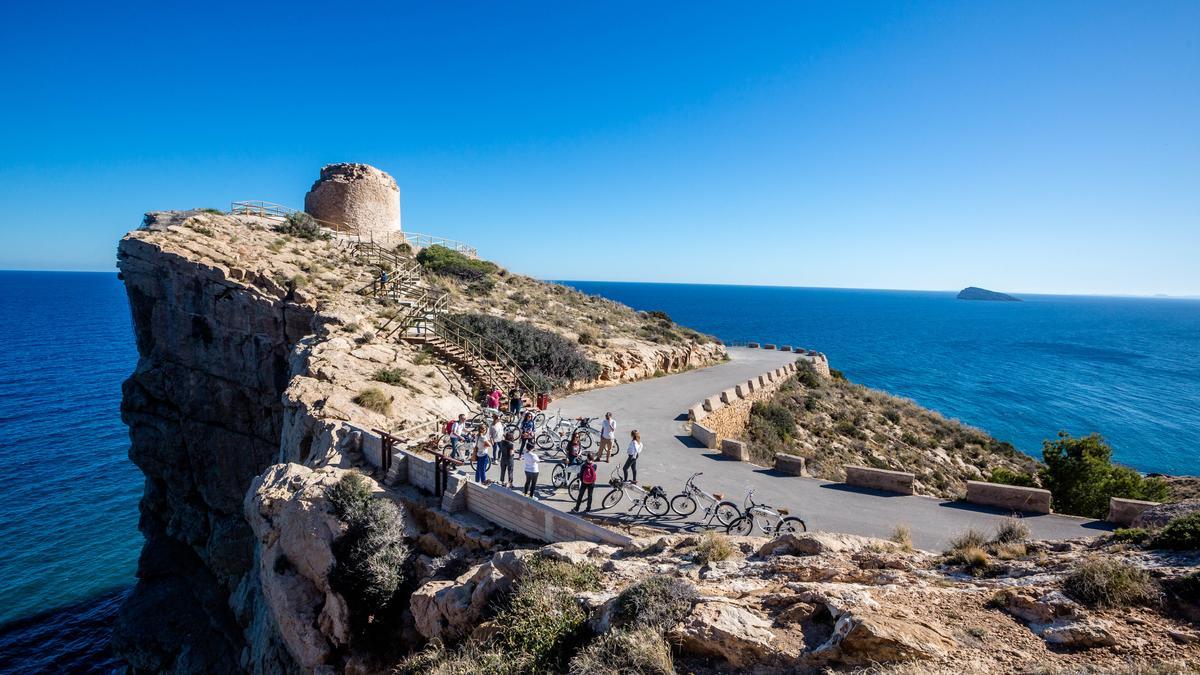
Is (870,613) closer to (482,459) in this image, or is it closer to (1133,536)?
(1133,536)

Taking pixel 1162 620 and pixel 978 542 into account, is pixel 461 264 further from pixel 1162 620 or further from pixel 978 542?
pixel 1162 620

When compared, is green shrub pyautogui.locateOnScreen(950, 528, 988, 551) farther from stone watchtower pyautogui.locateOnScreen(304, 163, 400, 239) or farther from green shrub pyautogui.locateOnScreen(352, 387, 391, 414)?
stone watchtower pyautogui.locateOnScreen(304, 163, 400, 239)

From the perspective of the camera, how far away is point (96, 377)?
4662cm

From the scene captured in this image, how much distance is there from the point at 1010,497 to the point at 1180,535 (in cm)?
563

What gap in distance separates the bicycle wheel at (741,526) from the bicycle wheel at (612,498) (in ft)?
7.34

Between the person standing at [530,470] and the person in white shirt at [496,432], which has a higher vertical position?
the person in white shirt at [496,432]

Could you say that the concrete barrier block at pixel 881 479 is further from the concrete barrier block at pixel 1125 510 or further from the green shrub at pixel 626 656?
the green shrub at pixel 626 656

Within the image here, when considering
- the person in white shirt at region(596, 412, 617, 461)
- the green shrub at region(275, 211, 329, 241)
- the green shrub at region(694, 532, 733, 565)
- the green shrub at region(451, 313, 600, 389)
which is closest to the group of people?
the person in white shirt at region(596, 412, 617, 461)

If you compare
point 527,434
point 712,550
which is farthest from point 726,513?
point 527,434

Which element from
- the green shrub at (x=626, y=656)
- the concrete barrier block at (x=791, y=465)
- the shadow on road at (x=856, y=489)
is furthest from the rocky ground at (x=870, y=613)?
the concrete barrier block at (x=791, y=465)

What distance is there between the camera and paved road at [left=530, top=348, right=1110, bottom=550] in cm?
1025

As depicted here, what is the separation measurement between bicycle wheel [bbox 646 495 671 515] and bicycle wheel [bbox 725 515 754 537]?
1.27 meters

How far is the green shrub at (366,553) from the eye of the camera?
9406 millimetres

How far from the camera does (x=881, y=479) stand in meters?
12.4
